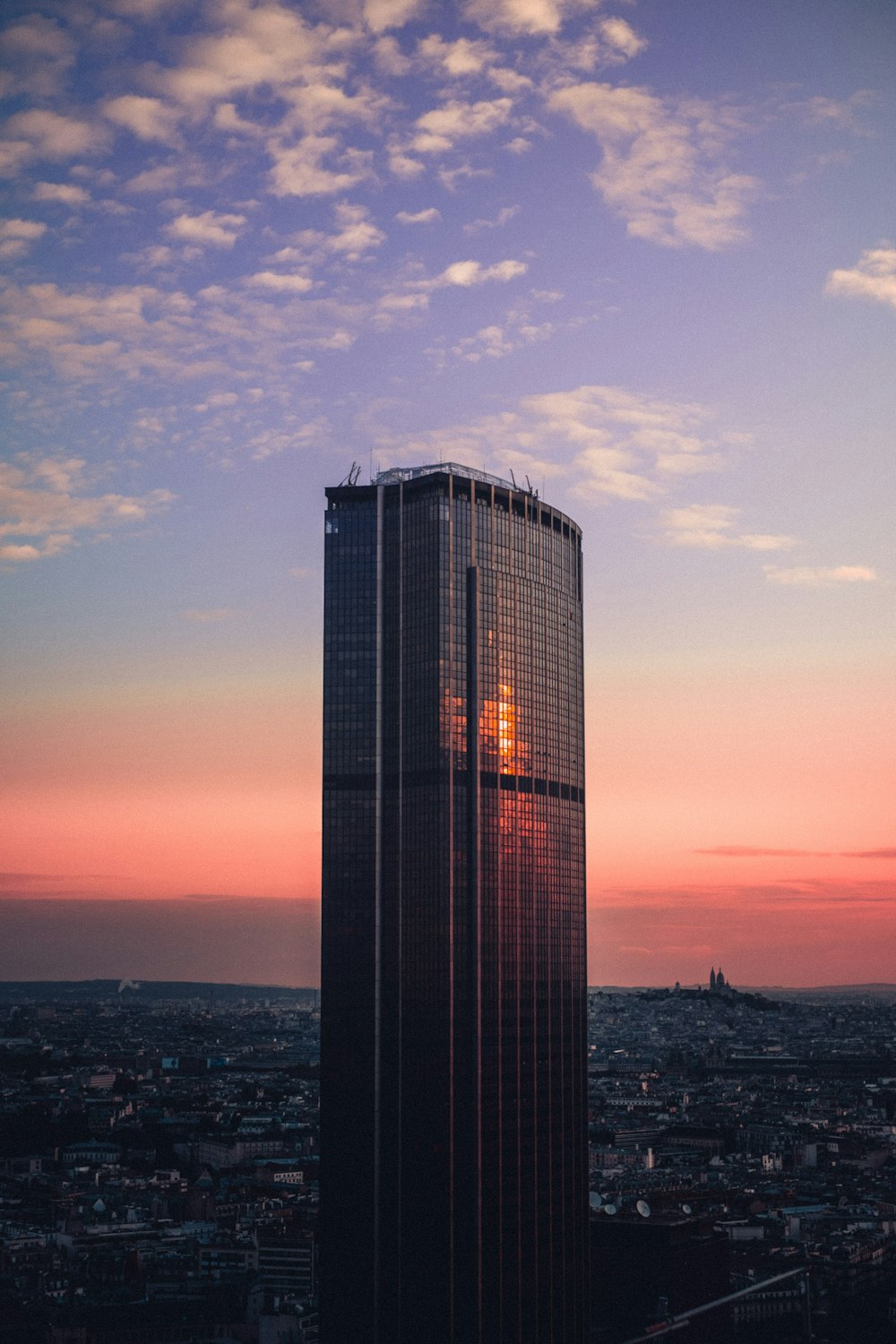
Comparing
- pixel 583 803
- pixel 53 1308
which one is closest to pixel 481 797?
pixel 583 803

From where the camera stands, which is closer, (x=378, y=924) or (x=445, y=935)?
(x=445, y=935)

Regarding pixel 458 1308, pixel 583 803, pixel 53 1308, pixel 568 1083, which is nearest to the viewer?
pixel 458 1308

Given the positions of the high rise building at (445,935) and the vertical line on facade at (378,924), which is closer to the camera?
the vertical line on facade at (378,924)

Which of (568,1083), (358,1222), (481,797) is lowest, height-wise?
(358,1222)

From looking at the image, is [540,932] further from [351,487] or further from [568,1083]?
[351,487]

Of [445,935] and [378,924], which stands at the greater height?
[378,924]

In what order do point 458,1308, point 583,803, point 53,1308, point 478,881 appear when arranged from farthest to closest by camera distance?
point 53,1308 < point 583,803 < point 478,881 < point 458,1308

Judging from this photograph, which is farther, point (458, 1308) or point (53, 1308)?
point (53, 1308)

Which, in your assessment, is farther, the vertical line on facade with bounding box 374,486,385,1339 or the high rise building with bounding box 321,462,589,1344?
the high rise building with bounding box 321,462,589,1344
